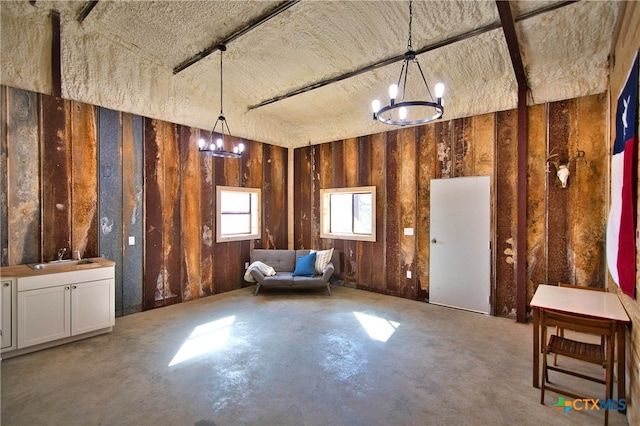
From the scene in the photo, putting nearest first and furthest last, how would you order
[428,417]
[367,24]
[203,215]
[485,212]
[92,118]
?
[428,417] → [367,24] → [92,118] → [485,212] → [203,215]

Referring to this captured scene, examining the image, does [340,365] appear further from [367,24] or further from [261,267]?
[367,24]

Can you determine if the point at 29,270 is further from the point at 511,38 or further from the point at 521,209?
the point at 521,209

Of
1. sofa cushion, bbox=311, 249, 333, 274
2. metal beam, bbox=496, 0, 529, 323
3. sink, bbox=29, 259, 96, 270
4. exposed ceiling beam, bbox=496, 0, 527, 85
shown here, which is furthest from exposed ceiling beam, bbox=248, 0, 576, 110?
sink, bbox=29, 259, 96, 270

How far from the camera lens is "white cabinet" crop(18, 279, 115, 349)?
304 centimetres

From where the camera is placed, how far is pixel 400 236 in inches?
206

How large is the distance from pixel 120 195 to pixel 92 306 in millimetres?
1548

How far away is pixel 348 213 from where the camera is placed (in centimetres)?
615

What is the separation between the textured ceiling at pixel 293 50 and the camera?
10.4 ft

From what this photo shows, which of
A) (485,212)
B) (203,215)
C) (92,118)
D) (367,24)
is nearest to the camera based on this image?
(367,24)

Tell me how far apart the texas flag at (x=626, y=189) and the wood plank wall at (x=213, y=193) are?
Result: 1541mm

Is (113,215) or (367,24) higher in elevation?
(367,24)

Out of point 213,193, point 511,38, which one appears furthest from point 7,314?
point 511,38

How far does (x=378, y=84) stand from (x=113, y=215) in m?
4.30

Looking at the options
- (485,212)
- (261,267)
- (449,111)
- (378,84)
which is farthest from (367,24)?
(261,267)
